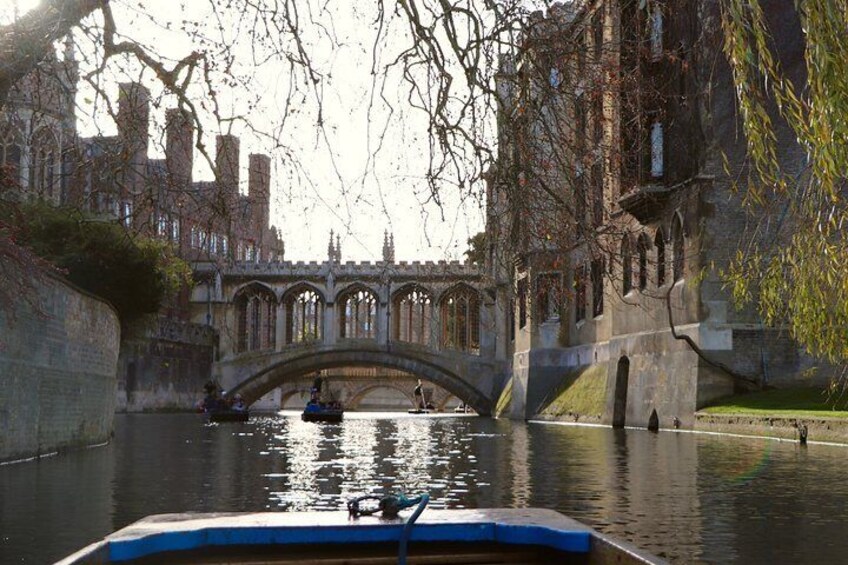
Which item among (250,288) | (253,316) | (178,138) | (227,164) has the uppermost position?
(250,288)

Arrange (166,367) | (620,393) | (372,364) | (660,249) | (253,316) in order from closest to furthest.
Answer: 1. (660,249)
2. (620,393)
3. (166,367)
4. (372,364)
5. (253,316)

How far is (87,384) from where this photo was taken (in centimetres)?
2175

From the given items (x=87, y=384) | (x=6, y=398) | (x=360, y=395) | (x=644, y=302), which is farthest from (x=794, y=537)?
(x=360, y=395)

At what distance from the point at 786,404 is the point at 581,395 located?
534 inches

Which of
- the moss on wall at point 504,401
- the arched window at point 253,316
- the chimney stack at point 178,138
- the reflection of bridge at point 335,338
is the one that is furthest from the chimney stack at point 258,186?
the reflection of bridge at point 335,338

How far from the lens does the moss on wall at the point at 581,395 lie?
36.3 metres

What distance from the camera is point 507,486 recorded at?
1459 cm

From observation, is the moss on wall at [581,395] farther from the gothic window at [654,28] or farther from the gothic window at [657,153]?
the gothic window at [654,28]

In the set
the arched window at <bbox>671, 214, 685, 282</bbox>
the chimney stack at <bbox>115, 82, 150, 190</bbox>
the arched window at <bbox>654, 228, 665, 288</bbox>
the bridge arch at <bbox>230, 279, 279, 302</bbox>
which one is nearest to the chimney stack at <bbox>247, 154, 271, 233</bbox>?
the chimney stack at <bbox>115, 82, 150, 190</bbox>

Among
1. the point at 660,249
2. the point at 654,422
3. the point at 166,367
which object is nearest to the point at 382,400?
the point at 166,367

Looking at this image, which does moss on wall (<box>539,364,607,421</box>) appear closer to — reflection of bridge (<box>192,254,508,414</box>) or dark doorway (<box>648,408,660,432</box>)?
dark doorway (<box>648,408,660,432</box>)

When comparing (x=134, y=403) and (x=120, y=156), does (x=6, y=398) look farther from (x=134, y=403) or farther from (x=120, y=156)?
(x=134, y=403)

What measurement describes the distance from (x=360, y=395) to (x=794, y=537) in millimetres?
79325

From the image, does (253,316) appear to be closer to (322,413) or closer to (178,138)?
(322,413)
